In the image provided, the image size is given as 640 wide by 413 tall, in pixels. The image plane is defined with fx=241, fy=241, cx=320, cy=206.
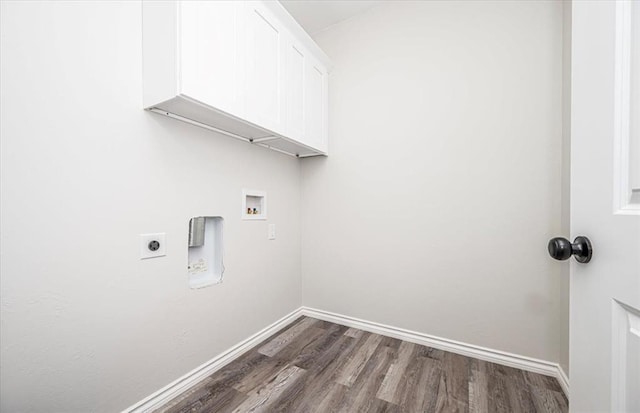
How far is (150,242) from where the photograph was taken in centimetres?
124

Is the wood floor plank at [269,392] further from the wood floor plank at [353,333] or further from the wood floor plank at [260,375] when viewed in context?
the wood floor plank at [353,333]

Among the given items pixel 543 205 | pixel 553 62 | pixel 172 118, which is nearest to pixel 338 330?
pixel 543 205

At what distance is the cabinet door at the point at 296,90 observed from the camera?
1728mm

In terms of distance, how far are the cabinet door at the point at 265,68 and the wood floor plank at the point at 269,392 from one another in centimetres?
156

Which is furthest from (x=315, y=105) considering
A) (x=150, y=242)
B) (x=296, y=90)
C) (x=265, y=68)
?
(x=150, y=242)

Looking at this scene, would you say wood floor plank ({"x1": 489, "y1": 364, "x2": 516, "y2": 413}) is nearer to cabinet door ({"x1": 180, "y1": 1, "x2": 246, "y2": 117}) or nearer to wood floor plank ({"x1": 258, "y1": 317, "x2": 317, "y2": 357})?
wood floor plank ({"x1": 258, "y1": 317, "x2": 317, "y2": 357})

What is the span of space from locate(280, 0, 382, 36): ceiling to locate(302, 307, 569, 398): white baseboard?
268 cm

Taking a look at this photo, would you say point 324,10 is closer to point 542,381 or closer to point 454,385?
point 454,385

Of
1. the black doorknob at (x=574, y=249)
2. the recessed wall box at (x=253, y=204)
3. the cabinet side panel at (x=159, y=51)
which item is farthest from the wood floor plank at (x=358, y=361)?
the cabinet side panel at (x=159, y=51)

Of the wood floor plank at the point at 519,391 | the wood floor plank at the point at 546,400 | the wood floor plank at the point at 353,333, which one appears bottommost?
the wood floor plank at the point at 353,333

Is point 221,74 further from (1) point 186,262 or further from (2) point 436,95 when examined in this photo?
(2) point 436,95

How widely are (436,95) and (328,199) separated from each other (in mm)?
1184

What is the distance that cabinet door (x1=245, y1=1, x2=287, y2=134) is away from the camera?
4.65ft

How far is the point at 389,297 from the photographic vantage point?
6.49 ft
